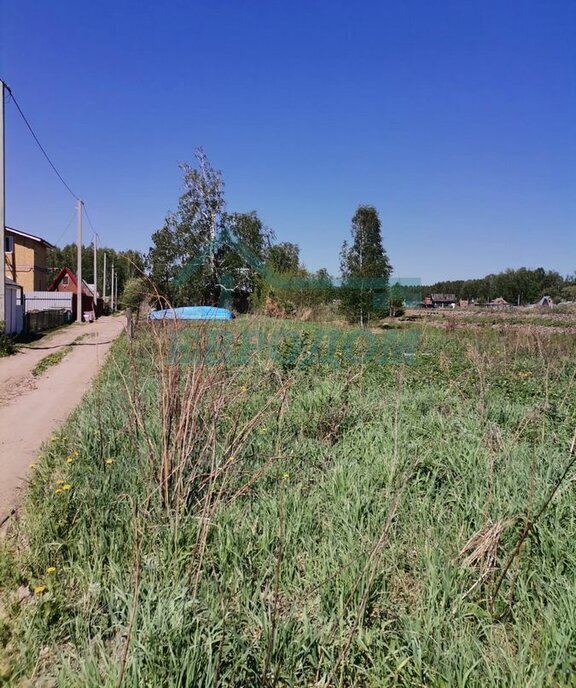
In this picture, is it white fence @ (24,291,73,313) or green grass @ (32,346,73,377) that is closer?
green grass @ (32,346,73,377)

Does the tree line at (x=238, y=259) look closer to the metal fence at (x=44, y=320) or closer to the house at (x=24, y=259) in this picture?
the metal fence at (x=44, y=320)

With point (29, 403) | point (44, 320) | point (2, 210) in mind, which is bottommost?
point (29, 403)

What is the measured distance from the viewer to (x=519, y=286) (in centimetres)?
9275

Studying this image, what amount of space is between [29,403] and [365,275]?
18.1m

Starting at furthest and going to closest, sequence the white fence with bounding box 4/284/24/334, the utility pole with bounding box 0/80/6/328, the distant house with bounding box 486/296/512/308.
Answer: the distant house with bounding box 486/296/512/308 → the white fence with bounding box 4/284/24/334 → the utility pole with bounding box 0/80/6/328

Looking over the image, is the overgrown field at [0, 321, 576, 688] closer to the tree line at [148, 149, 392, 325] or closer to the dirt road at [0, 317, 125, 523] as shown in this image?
the dirt road at [0, 317, 125, 523]

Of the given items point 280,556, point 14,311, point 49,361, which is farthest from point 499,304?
point 280,556

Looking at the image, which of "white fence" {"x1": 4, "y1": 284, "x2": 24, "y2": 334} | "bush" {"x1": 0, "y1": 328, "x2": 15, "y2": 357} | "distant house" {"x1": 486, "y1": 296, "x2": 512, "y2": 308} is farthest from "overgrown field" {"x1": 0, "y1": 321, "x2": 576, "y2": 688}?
"distant house" {"x1": 486, "y1": 296, "x2": 512, "y2": 308}

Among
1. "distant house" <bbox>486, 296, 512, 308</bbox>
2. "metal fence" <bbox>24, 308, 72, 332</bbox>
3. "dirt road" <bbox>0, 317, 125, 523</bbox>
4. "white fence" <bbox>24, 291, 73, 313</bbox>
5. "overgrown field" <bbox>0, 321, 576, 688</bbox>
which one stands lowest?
"dirt road" <bbox>0, 317, 125, 523</bbox>

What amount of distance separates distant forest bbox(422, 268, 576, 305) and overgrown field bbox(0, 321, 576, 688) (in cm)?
8338

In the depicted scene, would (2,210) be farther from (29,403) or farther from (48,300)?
(48,300)

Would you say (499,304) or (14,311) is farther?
(499,304)

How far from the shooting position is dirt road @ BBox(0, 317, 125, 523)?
4051mm

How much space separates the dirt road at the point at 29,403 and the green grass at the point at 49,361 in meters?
0.10
